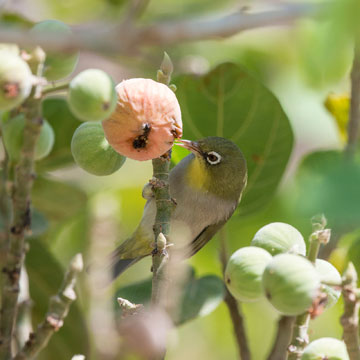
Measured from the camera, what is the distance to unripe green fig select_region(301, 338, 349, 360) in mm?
1398

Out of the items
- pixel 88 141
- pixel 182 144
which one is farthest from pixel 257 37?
pixel 88 141

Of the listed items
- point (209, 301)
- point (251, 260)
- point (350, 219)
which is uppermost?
point (350, 219)

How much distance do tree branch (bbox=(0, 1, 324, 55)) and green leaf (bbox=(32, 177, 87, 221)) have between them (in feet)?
4.29

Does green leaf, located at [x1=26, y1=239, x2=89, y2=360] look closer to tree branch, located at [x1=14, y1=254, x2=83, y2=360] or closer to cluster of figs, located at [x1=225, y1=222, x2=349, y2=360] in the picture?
tree branch, located at [x1=14, y1=254, x2=83, y2=360]

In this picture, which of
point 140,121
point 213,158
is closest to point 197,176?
point 213,158

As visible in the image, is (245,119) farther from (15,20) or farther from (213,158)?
(15,20)

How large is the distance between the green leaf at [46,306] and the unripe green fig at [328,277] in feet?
3.93

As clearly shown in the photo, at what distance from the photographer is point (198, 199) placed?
316 cm

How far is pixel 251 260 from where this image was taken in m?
1.44

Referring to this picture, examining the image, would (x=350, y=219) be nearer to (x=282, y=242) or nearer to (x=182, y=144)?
(x=282, y=242)

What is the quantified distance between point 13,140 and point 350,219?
1383 millimetres

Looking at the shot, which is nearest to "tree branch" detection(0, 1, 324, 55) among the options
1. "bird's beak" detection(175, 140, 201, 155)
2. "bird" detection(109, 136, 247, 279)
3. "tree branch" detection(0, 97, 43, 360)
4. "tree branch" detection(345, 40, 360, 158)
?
"tree branch" detection(0, 97, 43, 360)

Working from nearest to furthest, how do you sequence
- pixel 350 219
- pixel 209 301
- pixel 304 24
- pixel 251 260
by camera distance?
pixel 350 219 → pixel 304 24 → pixel 251 260 → pixel 209 301

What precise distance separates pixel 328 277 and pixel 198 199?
1.83 metres
